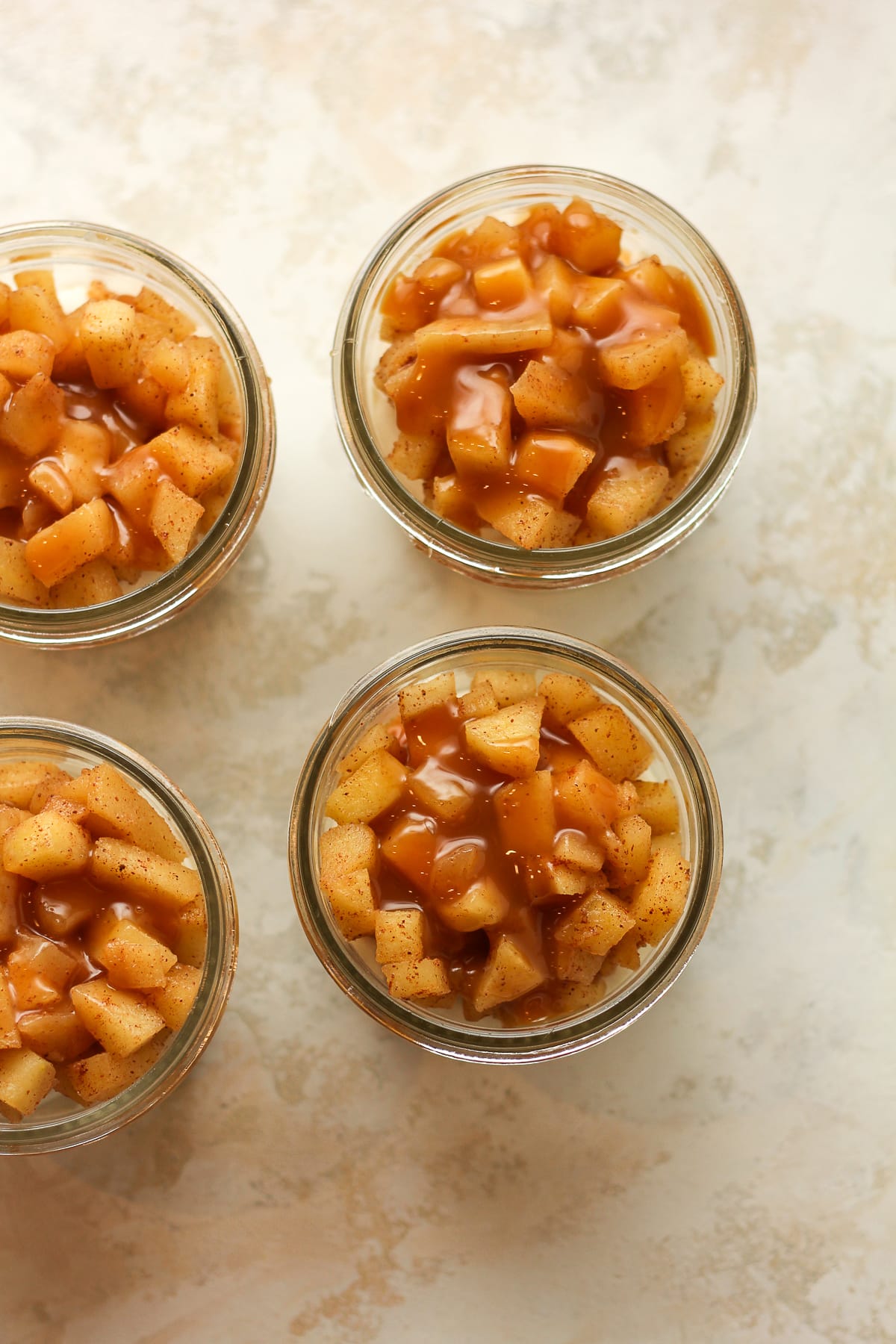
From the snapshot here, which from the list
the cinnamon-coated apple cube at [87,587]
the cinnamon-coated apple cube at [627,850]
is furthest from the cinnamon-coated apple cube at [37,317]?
the cinnamon-coated apple cube at [627,850]

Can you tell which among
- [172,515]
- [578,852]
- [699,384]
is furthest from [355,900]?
[699,384]

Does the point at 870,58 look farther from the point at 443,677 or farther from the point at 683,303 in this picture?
the point at 443,677

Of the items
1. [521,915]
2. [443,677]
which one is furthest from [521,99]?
[521,915]

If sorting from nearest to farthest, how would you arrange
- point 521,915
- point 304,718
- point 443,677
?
point 521,915, point 443,677, point 304,718

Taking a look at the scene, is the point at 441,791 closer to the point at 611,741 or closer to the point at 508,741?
the point at 508,741

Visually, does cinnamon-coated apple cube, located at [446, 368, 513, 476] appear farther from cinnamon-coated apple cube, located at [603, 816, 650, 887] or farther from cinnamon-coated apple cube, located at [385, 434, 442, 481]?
cinnamon-coated apple cube, located at [603, 816, 650, 887]

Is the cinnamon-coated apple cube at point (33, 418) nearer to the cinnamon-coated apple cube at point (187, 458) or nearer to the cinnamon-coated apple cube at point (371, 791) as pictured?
the cinnamon-coated apple cube at point (187, 458)

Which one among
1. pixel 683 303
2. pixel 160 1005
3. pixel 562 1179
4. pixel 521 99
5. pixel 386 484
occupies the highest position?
pixel 521 99
